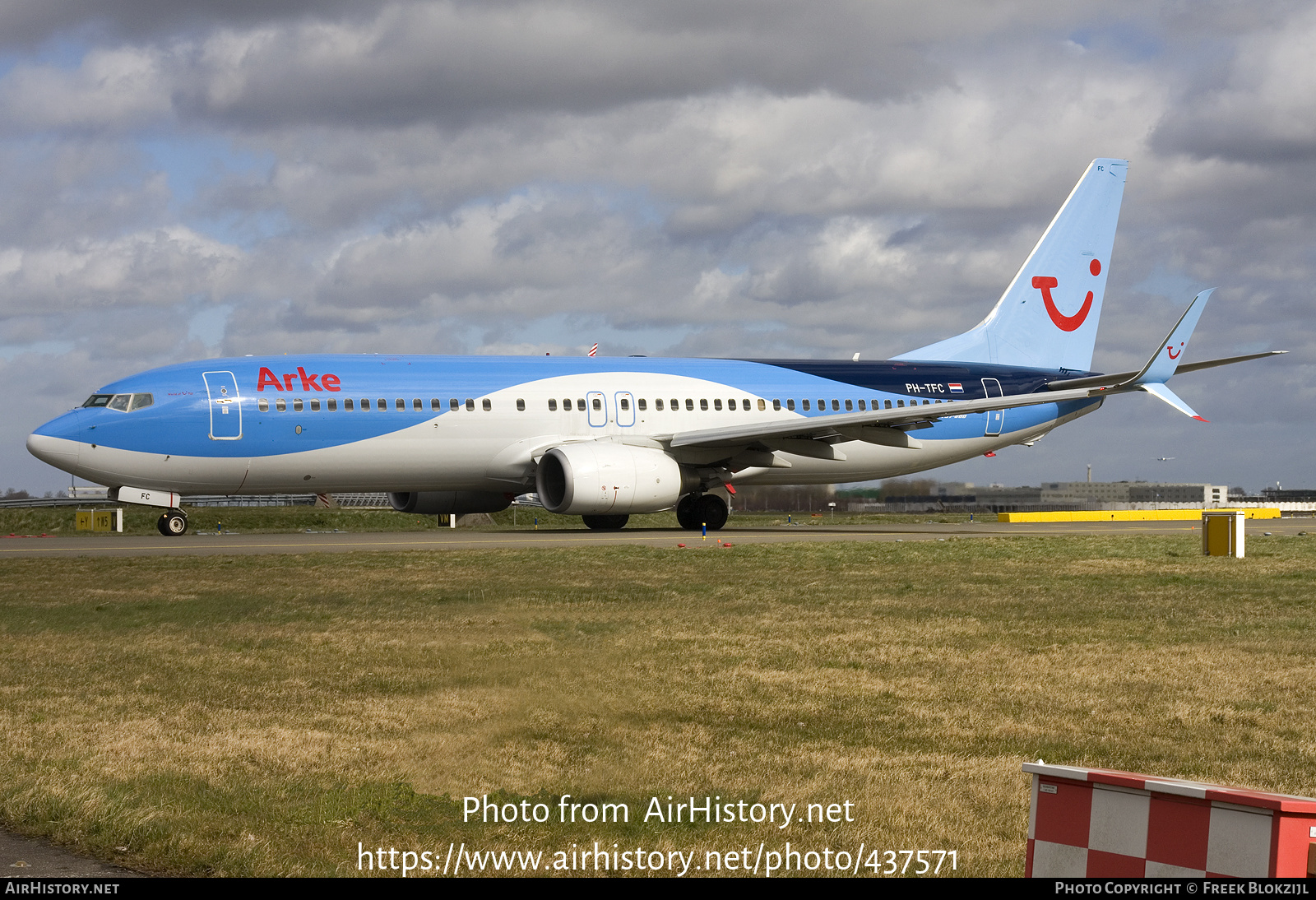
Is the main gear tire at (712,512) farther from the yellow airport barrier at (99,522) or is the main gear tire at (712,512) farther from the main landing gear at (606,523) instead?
the yellow airport barrier at (99,522)

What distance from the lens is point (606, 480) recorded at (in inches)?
1089

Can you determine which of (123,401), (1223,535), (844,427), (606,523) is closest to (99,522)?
(123,401)

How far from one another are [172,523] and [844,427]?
15511 millimetres

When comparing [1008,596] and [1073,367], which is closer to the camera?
[1008,596]

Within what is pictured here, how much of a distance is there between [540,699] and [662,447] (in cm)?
2241

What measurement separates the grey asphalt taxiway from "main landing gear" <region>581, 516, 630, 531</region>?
0.94 feet

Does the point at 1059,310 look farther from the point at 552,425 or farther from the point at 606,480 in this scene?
the point at 606,480

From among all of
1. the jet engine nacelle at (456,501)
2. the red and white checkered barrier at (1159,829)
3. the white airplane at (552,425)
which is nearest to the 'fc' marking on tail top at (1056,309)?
the white airplane at (552,425)

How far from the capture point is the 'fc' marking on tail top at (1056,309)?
3869 centimetres

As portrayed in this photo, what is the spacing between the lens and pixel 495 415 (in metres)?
29.2

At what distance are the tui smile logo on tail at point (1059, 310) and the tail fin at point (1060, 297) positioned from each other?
2 centimetres

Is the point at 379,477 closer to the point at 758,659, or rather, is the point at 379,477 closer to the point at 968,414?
the point at 968,414

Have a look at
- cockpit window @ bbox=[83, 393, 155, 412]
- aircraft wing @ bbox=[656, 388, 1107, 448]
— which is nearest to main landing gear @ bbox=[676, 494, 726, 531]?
aircraft wing @ bbox=[656, 388, 1107, 448]
